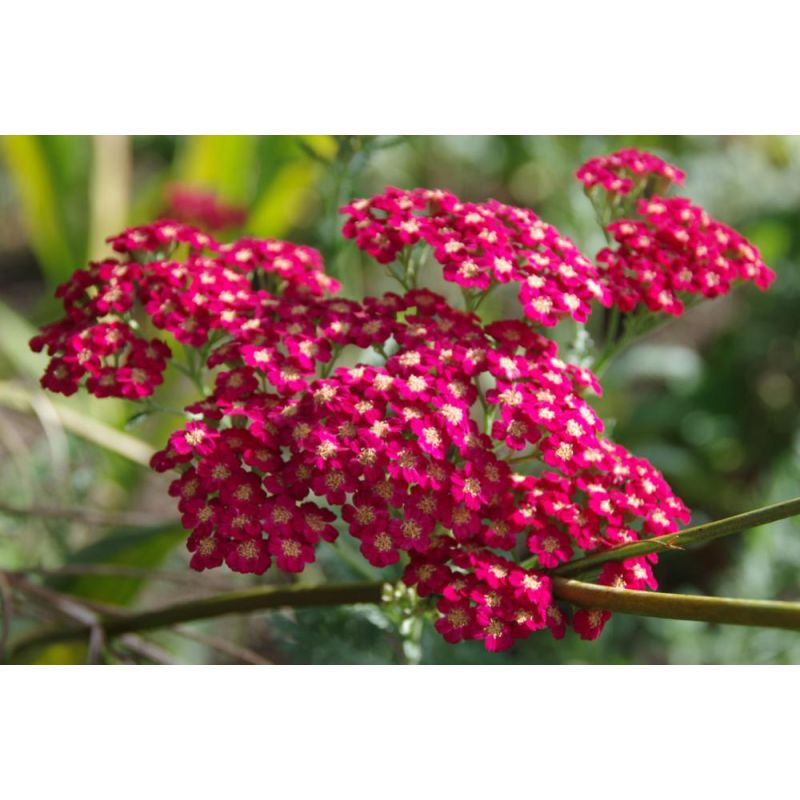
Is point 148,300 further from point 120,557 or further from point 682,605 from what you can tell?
point 120,557

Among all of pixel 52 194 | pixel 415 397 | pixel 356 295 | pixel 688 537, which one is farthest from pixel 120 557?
pixel 52 194

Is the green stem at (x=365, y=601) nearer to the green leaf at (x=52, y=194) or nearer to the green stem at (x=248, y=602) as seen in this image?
the green stem at (x=248, y=602)

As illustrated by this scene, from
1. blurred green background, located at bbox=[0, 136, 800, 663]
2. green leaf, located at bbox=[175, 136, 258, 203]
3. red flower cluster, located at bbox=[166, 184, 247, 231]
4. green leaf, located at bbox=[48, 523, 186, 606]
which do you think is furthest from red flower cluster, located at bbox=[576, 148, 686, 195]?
green leaf, located at bbox=[175, 136, 258, 203]

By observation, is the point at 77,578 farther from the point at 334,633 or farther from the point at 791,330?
the point at 791,330

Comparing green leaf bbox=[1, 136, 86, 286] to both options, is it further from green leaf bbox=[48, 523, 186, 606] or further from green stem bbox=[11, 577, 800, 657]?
green stem bbox=[11, 577, 800, 657]

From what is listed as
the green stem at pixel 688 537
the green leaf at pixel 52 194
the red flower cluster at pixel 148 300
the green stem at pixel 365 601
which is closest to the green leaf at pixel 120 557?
the green stem at pixel 365 601
